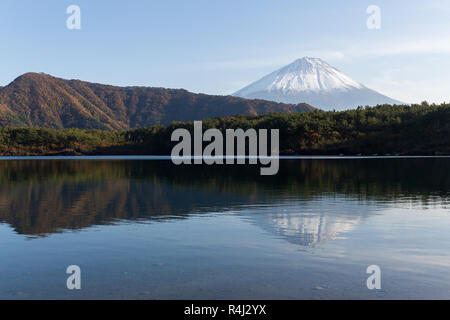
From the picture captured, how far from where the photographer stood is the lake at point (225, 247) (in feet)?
41.1

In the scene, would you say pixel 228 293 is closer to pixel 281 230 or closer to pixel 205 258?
pixel 205 258

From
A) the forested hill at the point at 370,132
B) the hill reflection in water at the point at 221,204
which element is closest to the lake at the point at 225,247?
the hill reflection in water at the point at 221,204

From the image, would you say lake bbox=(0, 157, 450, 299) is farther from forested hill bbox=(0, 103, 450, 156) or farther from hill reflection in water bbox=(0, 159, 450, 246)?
forested hill bbox=(0, 103, 450, 156)

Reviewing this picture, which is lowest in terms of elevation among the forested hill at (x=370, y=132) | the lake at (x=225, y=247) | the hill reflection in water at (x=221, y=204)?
the lake at (x=225, y=247)

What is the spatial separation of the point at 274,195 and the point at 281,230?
15.2 m

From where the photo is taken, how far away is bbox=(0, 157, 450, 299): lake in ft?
41.1

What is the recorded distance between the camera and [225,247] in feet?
58.1

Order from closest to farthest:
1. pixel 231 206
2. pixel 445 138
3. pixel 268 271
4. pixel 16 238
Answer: pixel 268 271
pixel 16 238
pixel 231 206
pixel 445 138

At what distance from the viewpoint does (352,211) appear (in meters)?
27.3

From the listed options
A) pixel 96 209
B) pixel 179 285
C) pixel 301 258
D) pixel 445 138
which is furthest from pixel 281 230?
pixel 445 138

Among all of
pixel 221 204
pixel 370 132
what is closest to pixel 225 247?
pixel 221 204

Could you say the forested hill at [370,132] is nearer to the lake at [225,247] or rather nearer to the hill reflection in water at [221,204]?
the hill reflection in water at [221,204]

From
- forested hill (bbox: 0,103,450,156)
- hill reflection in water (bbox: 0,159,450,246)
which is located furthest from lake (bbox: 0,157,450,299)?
forested hill (bbox: 0,103,450,156)

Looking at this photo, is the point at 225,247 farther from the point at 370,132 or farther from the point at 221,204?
the point at 370,132
